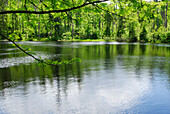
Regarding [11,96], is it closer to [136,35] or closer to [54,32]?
[136,35]

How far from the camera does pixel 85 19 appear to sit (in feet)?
46.4

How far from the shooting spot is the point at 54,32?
419 feet

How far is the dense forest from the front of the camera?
4.96 meters

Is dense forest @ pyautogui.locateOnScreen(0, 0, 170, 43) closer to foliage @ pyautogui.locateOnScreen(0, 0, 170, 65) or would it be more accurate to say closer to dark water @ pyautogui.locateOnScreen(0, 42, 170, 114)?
foliage @ pyautogui.locateOnScreen(0, 0, 170, 65)

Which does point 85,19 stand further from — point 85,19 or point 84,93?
point 84,93

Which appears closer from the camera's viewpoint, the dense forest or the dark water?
the dense forest

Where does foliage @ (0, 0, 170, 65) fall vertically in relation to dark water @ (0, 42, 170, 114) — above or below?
above

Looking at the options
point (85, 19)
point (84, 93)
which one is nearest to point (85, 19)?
point (85, 19)

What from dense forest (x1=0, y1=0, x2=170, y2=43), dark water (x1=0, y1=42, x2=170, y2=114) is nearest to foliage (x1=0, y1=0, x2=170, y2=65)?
dense forest (x1=0, y1=0, x2=170, y2=43)

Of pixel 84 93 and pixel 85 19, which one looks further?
pixel 84 93

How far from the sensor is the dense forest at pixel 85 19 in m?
4.96

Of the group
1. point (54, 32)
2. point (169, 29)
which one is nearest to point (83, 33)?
point (54, 32)

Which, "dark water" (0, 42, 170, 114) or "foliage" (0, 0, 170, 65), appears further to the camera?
"dark water" (0, 42, 170, 114)

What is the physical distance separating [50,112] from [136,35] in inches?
3896
